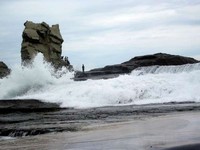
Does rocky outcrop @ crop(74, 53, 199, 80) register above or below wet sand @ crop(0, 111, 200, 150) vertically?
above

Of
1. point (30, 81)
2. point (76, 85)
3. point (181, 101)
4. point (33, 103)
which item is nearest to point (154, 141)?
point (181, 101)

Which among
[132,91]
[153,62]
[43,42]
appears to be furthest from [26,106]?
[153,62]

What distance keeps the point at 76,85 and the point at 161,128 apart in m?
15.4

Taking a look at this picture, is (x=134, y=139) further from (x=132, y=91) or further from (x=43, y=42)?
(x=43, y=42)

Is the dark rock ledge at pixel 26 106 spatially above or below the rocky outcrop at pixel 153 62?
below

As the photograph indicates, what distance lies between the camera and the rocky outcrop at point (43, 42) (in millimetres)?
44469

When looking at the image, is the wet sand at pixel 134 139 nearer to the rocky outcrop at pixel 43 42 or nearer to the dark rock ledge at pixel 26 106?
the dark rock ledge at pixel 26 106

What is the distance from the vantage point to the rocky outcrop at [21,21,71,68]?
1751 inches

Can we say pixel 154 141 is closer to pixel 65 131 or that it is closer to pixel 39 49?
pixel 65 131

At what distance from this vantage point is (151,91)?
20859 mm

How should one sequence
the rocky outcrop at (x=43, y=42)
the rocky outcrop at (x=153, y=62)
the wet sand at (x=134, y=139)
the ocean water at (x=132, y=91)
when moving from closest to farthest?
the wet sand at (x=134, y=139), the ocean water at (x=132, y=91), the rocky outcrop at (x=43, y=42), the rocky outcrop at (x=153, y=62)

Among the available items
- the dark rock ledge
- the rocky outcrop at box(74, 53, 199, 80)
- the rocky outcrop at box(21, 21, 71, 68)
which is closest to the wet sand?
the dark rock ledge

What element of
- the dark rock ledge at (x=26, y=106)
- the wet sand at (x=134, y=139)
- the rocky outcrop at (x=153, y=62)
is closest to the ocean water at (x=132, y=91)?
the dark rock ledge at (x=26, y=106)

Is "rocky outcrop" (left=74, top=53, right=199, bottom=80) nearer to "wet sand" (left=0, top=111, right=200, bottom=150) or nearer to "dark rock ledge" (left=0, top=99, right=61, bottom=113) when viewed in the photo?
"dark rock ledge" (left=0, top=99, right=61, bottom=113)
